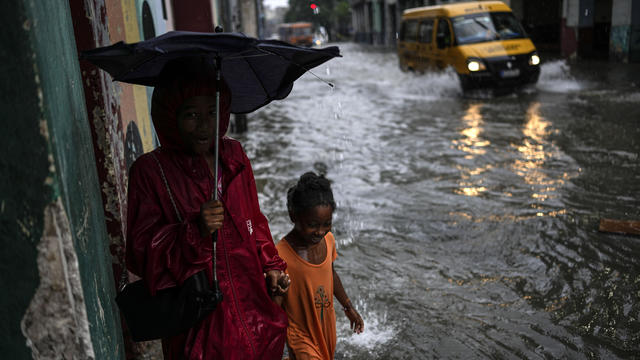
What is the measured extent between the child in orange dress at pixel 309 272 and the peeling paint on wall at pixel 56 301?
1076 millimetres

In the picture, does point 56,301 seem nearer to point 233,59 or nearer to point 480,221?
point 233,59

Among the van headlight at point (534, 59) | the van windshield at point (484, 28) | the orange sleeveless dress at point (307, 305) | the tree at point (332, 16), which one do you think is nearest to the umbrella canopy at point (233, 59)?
the orange sleeveless dress at point (307, 305)

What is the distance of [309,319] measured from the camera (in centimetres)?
250

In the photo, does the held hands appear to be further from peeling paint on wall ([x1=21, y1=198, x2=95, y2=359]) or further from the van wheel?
the van wheel

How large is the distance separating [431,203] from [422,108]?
22.6ft

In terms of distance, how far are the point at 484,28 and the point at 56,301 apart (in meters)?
Result: 13.2

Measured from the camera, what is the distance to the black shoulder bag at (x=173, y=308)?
1.82m

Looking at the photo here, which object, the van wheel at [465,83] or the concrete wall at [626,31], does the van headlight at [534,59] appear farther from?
the concrete wall at [626,31]

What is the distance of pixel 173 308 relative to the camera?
1.84m

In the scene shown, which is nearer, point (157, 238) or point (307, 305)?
point (157, 238)

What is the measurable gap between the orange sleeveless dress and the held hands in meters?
0.76

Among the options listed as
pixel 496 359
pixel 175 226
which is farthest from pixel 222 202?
pixel 496 359

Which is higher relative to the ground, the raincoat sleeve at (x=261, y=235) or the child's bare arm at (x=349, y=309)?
the raincoat sleeve at (x=261, y=235)

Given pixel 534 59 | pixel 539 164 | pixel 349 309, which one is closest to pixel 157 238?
pixel 349 309
